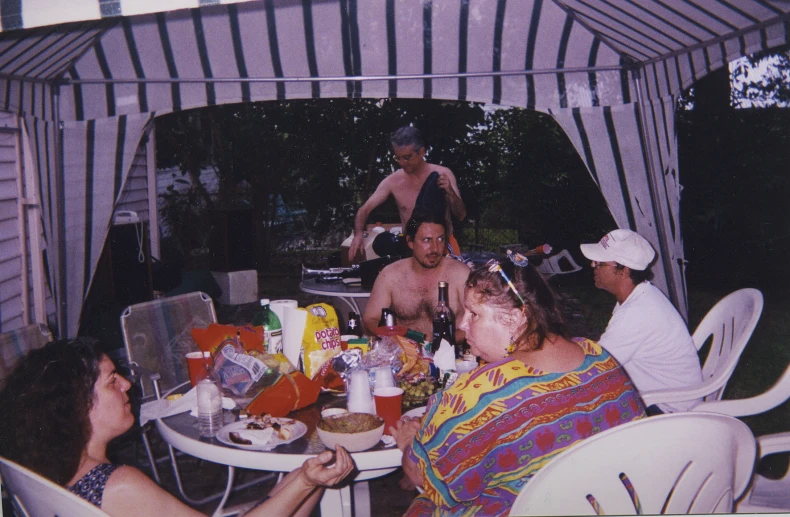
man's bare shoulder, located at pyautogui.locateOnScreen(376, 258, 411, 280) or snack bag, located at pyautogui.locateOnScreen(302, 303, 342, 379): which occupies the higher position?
man's bare shoulder, located at pyautogui.locateOnScreen(376, 258, 411, 280)

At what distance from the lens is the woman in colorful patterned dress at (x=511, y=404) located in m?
1.55

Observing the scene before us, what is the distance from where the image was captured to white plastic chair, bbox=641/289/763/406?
2.80 metres

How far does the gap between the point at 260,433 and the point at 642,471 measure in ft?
3.72

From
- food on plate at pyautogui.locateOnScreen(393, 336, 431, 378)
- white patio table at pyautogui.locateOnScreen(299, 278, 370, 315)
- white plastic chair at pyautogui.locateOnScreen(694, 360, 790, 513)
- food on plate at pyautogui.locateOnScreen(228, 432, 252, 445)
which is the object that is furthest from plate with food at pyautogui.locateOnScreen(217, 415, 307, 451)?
white patio table at pyautogui.locateOnScreen(299, 278, 370, 315)

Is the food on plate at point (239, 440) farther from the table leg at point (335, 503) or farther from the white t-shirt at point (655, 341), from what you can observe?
the white t-shirt at point (655, 341)

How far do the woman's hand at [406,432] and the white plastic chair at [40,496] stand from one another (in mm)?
882

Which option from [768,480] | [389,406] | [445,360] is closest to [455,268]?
[445,360]

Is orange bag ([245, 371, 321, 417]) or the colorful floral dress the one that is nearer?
the colorful floral dress

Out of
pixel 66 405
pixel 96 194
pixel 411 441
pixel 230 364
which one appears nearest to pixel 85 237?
pixel 96 194

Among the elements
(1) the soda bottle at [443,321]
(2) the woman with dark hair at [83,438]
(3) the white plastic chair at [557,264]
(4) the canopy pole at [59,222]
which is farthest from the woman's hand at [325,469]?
(3) the white plastic chair at [557,264]

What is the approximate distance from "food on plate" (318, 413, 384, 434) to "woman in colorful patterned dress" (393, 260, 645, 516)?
0.20m

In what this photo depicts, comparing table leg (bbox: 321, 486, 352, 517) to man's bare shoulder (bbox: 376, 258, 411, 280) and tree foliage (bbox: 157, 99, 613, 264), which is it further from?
tree foliage (bbox: 157, 99, 613, 264)

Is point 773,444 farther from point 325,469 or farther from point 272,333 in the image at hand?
point 272,333

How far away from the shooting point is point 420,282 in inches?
150
